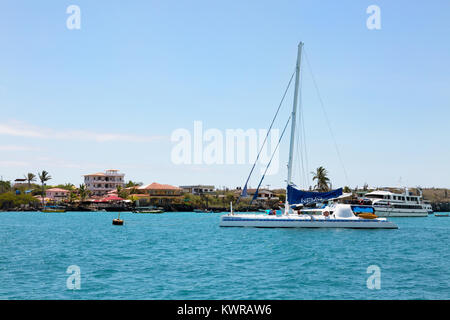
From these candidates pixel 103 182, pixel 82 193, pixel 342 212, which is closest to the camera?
pixel 342 212

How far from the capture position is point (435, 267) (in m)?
27.0

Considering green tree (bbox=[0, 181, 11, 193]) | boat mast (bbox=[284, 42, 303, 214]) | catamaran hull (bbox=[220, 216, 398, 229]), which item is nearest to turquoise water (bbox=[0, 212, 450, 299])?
catamaran hull (bbox=[220, 216, 398, 229])

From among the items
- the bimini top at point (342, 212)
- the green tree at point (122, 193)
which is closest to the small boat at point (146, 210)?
the green tree at point (122, 193)

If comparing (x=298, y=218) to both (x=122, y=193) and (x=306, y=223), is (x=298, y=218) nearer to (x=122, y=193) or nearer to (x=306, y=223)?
(x=306, y=223)

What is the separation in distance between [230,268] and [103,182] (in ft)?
520

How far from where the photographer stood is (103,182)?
17538 centimetres

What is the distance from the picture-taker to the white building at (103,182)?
174 metres

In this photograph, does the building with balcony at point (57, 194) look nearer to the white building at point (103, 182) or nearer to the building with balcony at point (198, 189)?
the white building at point (103, 182)

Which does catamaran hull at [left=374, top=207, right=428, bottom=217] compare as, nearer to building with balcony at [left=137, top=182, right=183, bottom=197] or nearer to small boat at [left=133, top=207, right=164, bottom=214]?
small boat at [left=133, top=207, right=164, bottom=214]

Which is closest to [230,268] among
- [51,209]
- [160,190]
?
[160,190]

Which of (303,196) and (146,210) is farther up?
(303,196)

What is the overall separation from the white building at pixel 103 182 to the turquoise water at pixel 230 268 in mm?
135428
